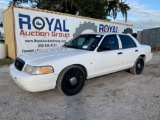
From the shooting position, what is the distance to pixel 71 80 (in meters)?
3.95

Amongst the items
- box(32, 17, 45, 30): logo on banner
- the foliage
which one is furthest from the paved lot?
the foliage

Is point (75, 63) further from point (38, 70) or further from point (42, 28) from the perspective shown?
point (42, 28)

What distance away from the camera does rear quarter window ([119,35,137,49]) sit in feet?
17.4

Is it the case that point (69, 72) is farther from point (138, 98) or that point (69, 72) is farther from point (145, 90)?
point (145, 90)

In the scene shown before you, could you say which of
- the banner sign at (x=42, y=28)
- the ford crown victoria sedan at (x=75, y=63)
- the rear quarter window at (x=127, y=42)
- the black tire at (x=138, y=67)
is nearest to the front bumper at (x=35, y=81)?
the ford crown victoria sedan at (x=75, y=63)

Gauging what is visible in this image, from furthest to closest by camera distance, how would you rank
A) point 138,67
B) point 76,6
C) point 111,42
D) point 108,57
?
point 76,6, point 138,67, point 111,42, point 108,57

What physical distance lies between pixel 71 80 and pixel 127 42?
265 cm

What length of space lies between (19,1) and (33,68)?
1437 cm

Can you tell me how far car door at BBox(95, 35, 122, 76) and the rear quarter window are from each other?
0.90 ft

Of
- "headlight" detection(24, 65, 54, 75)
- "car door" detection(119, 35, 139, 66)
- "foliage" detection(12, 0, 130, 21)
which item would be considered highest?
"foliage" detection(12, 0, 130, 21)

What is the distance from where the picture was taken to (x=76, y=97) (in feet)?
13.0

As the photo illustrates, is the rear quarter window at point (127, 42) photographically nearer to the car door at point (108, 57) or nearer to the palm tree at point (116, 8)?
the car door at point (108, 57)

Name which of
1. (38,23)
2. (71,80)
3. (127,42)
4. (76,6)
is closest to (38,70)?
(71,80)

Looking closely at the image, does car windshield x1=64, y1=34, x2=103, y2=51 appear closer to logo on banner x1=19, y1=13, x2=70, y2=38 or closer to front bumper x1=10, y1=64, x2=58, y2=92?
front bumper x1=10, y1=64, x2=58, y2=92
